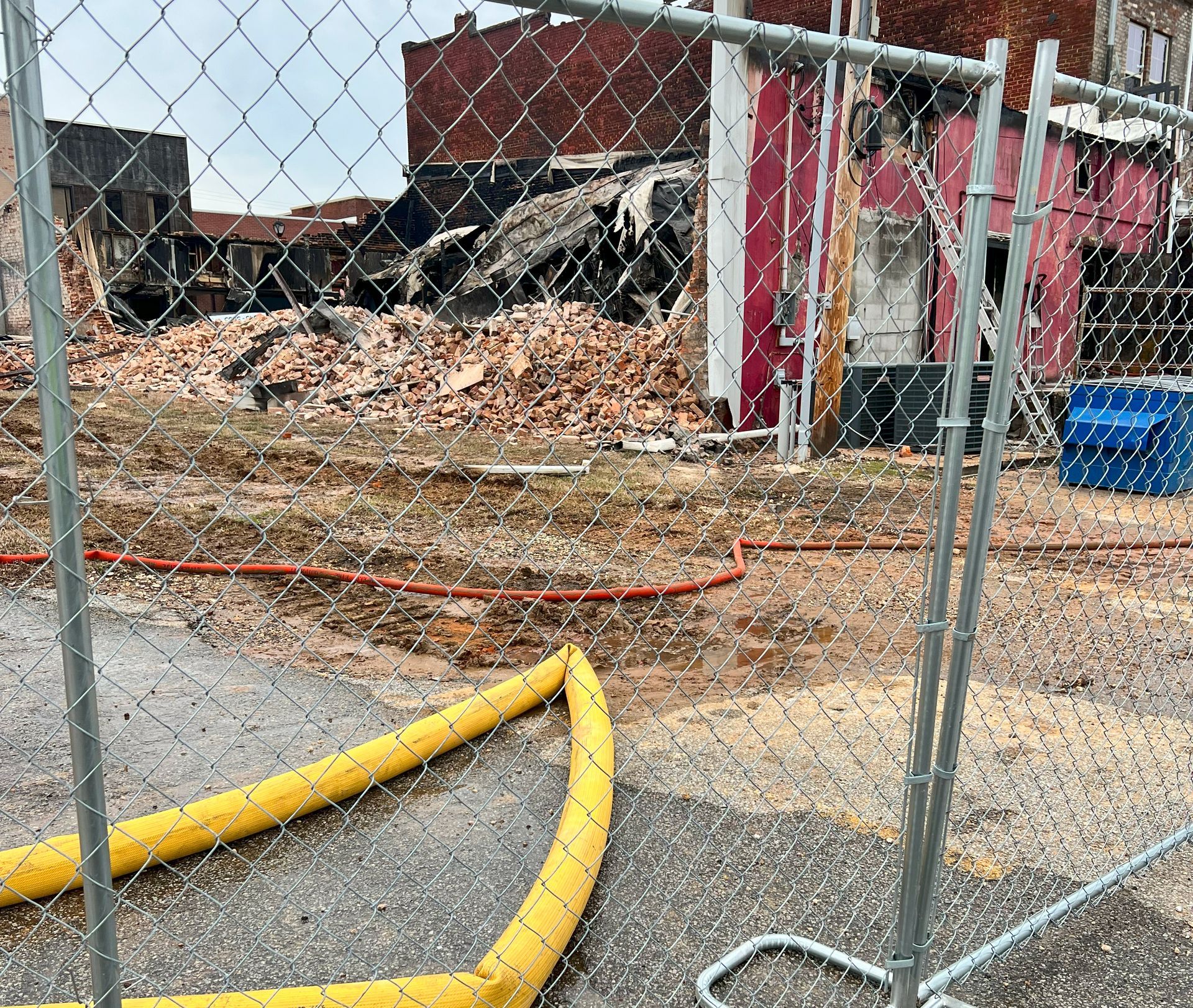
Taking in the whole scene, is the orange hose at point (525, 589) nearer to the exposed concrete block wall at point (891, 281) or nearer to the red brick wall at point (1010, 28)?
the exposed concrete block wall at point (891, 281)

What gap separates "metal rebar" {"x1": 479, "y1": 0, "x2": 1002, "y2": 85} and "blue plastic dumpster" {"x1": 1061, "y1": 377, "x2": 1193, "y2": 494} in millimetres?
7207

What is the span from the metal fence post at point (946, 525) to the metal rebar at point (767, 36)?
82 mm

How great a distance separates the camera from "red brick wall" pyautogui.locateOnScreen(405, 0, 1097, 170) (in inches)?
734

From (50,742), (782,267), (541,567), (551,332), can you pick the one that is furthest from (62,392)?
(551,332)

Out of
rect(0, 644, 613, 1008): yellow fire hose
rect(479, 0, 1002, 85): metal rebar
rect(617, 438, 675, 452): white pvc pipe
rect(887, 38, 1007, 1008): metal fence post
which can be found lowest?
rect(617, 438, 675, 452): white pvc pipe

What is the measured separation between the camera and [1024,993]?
230 cm

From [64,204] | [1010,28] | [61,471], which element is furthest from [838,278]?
[64,204]

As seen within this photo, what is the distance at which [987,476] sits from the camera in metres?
1.97

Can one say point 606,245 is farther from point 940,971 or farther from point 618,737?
point 940,971

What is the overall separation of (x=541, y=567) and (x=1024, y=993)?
4.24 metres

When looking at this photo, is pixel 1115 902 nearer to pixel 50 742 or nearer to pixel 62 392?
pixel 62 392

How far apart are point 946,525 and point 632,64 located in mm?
24472

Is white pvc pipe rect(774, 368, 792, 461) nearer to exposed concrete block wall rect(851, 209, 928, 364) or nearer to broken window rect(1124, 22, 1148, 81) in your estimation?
exposed concrete block wall rect(851, 209, 928, 364)

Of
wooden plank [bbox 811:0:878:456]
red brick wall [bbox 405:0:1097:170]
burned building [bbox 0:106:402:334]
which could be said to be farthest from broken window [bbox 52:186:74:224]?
wooden plank [bbox 811:0:878:456]
